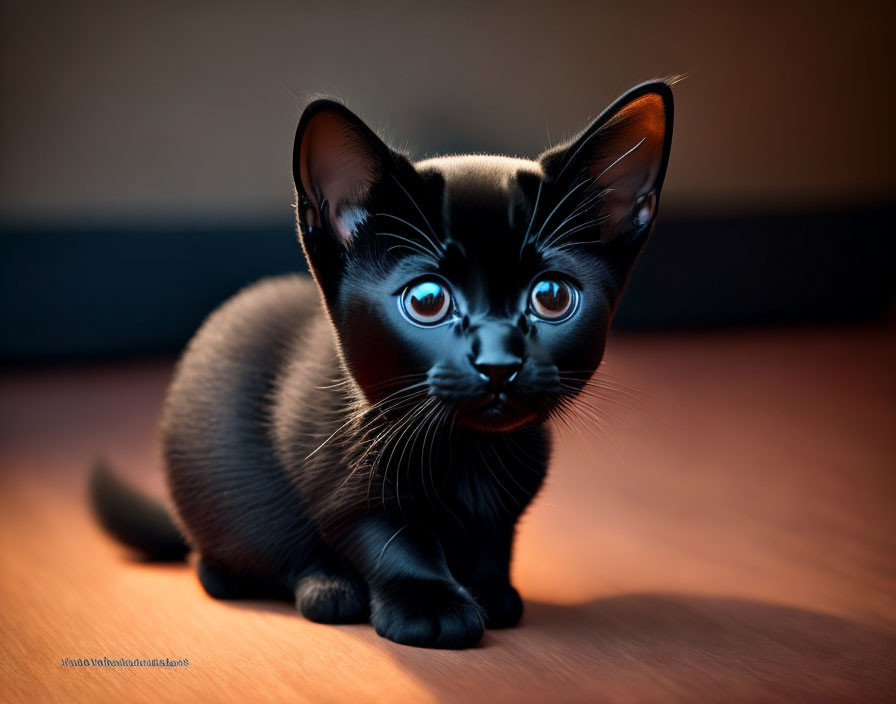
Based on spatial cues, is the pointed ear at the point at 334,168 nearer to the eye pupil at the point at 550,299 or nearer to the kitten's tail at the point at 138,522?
the eye pupil at the point at 550,299

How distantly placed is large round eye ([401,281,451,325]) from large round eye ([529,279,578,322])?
7cm

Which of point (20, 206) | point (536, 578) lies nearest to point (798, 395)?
point (536, 578)

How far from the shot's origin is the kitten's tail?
3.72 feet

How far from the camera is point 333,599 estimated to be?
2.88ft

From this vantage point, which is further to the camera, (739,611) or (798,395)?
(798,395)

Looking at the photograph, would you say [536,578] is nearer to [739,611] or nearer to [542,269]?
[739,611]

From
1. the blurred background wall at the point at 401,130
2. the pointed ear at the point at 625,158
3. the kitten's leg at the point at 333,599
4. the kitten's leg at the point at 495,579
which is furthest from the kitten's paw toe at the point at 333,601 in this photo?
the blurred background wall at the point at 401,130

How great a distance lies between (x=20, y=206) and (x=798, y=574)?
5.76ft

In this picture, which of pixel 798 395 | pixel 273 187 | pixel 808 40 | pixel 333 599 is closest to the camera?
pixel 333 599

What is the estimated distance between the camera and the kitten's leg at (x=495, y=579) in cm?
88

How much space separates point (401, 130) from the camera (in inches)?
92.7

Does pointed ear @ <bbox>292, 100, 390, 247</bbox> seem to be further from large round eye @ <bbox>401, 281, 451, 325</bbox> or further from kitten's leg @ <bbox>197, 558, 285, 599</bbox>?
kitten's leg @ <bbox>197, 558, 285, 599</bbox>

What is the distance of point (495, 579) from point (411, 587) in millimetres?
108

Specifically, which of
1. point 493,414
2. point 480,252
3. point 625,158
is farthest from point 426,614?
point 625,158
